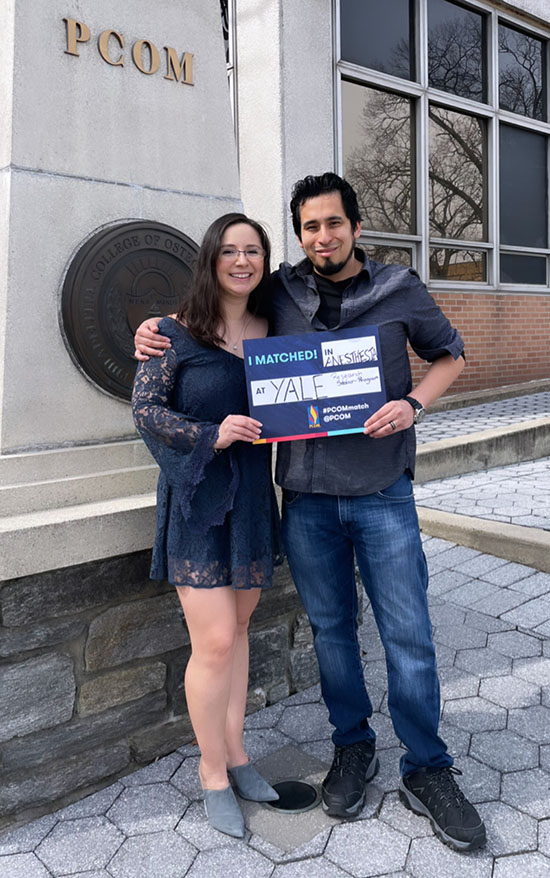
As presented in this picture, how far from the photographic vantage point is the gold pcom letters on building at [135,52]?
2684 mm

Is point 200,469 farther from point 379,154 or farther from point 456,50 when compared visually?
point 456,50

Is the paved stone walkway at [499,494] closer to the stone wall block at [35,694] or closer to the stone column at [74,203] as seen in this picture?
A: the stone column at [74,203]

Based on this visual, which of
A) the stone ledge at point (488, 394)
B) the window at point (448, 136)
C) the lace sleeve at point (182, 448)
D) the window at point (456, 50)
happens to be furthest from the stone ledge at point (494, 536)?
the window at point (456, 50)

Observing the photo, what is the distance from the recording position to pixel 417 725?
234 centimetres

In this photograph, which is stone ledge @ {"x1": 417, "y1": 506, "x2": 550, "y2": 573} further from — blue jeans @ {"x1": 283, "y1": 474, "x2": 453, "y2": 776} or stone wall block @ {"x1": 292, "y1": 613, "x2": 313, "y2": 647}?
blue jeans @ {"x1": 283, "y1": 474, "x2": 453, "y2": 776}

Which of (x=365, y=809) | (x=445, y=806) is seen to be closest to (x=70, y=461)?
(x=365, y=809)

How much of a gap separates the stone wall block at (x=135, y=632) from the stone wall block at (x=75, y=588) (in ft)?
0.16

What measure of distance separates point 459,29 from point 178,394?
31.9ft

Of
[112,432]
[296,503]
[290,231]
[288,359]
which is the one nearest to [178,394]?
[288,359]

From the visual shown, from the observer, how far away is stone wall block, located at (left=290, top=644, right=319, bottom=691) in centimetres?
320

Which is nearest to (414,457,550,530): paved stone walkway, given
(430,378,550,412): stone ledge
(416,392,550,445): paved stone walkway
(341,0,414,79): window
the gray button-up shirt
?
(416,392,550,445): paved stone walkway

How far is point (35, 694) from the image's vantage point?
Answer: 2.45 metres

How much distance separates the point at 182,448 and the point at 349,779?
1.23 metres

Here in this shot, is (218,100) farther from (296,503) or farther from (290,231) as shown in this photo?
(290,231)
